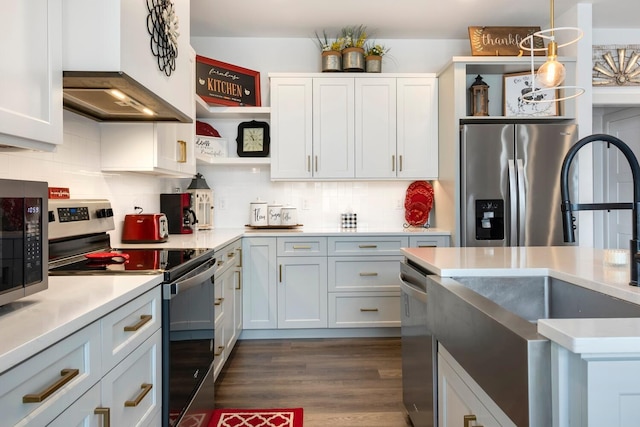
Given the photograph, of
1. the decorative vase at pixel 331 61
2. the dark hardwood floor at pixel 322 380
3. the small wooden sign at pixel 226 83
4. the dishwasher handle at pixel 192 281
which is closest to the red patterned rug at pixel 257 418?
the dark hardwood floor at pixel 322 380

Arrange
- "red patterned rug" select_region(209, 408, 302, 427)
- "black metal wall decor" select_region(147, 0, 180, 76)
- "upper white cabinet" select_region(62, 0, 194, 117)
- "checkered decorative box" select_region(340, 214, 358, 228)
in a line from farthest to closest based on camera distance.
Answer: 1. "checkered decorative box" select_region(340, 214, 358, 228)
2. "red patterned rug" select_region(209, 408, 302, 427)
3. "black metal wall decor" select_region(147, 0, 180, 76)
4. "upper white cabinet" select_region(62, 0, 194, 117)

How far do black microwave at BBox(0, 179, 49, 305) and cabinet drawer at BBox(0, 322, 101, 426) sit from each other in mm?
180

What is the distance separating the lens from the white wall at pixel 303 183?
4.15 m

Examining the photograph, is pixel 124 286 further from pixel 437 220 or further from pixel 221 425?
pixel 437 220

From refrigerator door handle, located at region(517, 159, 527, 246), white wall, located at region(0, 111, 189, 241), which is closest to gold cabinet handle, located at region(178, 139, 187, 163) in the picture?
white wall, located at region(0, 111, 189, 241)

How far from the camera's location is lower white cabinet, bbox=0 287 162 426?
81cm

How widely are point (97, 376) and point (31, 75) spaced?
31.8 inches


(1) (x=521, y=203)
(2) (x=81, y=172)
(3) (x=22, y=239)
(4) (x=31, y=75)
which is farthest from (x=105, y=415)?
(1) (x=521, y=203)

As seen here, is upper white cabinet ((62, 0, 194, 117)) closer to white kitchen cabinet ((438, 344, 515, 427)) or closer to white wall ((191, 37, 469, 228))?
white kitchen cabinet ((438, 344, 515, 427))

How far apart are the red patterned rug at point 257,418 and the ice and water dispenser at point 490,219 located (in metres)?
1.99

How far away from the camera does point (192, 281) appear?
1.87m

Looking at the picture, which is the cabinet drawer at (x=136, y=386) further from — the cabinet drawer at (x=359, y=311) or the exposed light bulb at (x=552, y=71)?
the cabinet drawer at (x=359, y=311)

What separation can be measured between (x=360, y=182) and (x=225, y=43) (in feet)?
5.88

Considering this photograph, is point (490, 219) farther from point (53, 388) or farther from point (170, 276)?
point (53, 388)
